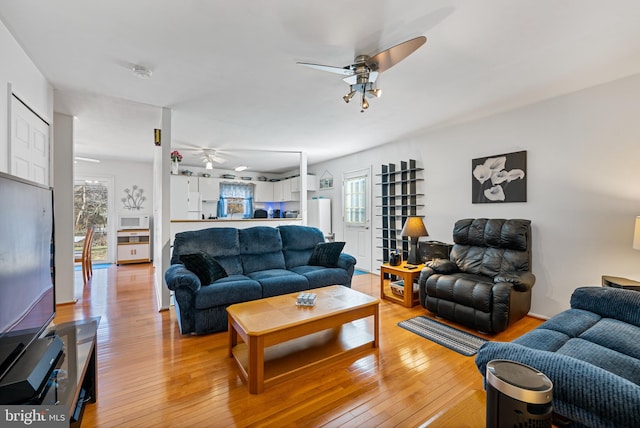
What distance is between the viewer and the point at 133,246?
6.57 meters

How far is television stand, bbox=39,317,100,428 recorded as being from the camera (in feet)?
3.97

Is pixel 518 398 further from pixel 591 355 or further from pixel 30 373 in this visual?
pixel 30 373

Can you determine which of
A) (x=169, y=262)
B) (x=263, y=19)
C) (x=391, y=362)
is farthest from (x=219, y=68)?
(x=391, y=362)

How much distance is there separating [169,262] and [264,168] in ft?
15.4

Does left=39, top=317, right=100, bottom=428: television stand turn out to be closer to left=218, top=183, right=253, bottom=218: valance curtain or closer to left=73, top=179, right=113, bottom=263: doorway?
left=218, top=183, right=253, bottom=218: valance curtain

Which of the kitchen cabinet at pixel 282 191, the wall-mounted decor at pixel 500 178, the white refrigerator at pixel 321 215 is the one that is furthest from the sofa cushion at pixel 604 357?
the kitchen cabinet at pixel 282 191

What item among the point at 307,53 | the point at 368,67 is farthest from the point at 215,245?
the point at 368,67

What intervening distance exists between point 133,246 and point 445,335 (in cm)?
678

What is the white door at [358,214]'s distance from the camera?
5.71 metres

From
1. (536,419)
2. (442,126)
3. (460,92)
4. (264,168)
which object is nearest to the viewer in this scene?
(536,419)

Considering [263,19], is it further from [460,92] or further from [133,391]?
[133,391]

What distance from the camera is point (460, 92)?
2.99 m

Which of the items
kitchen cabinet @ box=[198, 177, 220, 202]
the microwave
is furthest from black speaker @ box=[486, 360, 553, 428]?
the microwave

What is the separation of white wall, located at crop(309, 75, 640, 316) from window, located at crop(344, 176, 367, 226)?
83.8 inches
